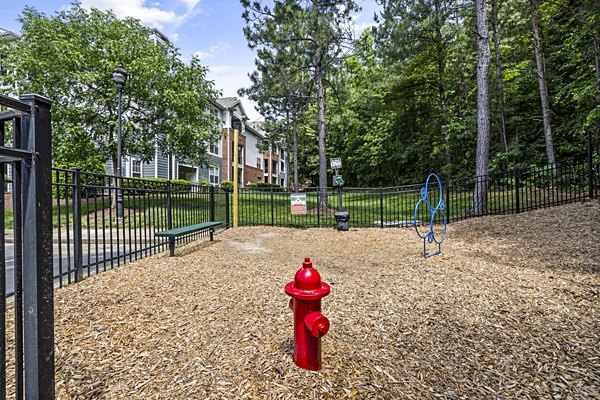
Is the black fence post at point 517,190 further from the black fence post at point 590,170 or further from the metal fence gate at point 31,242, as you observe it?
the metal fence gate at point 31,242

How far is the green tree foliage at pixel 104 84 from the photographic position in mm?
11297

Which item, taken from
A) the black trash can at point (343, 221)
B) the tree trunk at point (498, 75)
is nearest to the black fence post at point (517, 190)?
the black trash can at point (343, 221)

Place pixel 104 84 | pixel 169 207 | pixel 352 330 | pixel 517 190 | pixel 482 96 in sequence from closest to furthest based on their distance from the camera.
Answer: pixel 352 330 < pixel 169 207 < pixel 517 190 < pixel 482 96 < pixel 104 84

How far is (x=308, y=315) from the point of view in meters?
1.97

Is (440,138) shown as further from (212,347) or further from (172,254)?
(212,347)

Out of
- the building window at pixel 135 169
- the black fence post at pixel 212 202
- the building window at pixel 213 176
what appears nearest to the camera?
the black fence post at pixel 212 202

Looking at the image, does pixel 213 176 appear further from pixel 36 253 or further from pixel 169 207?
pixel 36 253

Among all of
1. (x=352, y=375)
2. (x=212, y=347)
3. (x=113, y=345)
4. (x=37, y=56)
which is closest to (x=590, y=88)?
(x=352, y=375)

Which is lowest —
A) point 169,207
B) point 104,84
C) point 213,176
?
point 169,207

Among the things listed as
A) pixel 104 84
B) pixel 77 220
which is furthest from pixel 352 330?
pixel 104 84

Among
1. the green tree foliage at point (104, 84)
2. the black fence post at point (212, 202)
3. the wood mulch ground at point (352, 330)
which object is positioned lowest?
the wood mulch ground at point (352, 330)

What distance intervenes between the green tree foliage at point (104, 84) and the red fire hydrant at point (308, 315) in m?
12.1

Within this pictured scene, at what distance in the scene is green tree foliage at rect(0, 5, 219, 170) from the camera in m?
11.3

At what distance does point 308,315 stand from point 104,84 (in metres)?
14.0
